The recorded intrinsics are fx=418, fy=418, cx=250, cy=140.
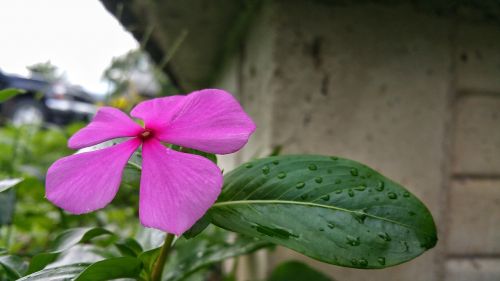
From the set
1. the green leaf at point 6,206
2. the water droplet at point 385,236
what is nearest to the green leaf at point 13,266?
the green leaf at point 6,206

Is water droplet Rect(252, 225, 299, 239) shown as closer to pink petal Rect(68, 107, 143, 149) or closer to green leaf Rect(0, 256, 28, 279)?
pink petal Rect(68, 107, 143, 149)

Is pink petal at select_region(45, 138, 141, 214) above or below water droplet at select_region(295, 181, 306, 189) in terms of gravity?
above

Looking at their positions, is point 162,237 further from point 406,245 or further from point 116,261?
point 406,245

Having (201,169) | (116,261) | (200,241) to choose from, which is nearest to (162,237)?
(116,261)

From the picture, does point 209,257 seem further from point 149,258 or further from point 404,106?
point 404,106

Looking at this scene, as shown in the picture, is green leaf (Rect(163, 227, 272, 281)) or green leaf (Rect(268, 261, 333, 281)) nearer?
green leaf (Rect(163, 227, 272, 281))

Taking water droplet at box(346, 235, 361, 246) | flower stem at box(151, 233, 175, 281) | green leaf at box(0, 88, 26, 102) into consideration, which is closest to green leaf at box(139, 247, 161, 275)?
flower stem at box(151, 233, 175, 281)

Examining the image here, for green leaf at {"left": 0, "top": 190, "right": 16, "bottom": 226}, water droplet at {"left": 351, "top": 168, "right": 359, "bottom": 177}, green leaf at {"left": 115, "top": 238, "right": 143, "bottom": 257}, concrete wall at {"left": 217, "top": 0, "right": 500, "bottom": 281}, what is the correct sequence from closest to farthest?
water droplet at {"left": 351, "top": 168, "right": 359, "bottom": 177} < green leaf at {"left": 115, "top": 238, "right": 143, "bottom": 257} < green leaf at {"left": 0, "top": 190, "right": 16, "bottom": 226} < concrete wall at {"left": 217, "top": 0, "right": 500, "bottom": 281}

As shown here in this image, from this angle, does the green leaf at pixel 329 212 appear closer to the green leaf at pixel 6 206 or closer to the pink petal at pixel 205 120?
the pink petal at pixel 205 120
